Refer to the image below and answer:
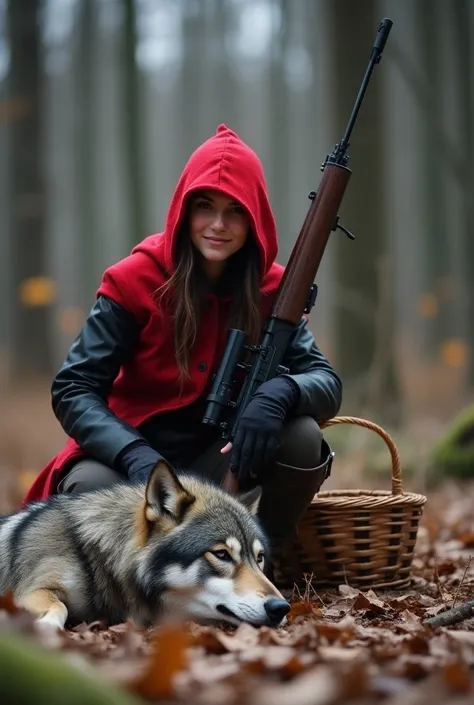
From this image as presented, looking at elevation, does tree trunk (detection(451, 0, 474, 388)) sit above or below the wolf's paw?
above

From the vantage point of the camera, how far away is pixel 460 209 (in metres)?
18.9

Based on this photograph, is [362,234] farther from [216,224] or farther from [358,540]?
[358,540]

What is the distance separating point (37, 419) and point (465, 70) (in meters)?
10.7

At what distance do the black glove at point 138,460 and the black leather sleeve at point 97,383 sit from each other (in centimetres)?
3

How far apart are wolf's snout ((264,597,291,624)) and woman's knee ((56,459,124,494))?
1079 millimetres

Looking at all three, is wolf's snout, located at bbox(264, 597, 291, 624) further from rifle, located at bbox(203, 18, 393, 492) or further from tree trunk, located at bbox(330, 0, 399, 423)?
tree trunk, located at bbox(330, 0, 399, 423)

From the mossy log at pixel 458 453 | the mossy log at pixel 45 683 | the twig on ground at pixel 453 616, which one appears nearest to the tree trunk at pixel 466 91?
the mossy log at pixel 458 453

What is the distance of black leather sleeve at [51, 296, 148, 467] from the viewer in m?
3.78

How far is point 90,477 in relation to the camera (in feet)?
12.6

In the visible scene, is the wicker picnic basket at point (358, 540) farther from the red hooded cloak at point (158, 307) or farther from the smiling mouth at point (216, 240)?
the smiling mouth at point (216, 240)

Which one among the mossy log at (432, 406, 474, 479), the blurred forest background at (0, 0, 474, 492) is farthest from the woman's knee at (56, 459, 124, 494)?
the blurred forest background at (0, 0, 474, 492)

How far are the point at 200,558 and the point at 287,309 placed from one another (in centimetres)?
A: 139

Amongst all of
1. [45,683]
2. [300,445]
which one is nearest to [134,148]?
[300,445]

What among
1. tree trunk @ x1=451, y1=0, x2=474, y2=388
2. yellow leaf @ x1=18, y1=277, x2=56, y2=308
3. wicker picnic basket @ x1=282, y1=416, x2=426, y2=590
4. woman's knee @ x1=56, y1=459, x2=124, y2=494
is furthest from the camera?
tree trunk @ x1=451, y1=0, x2=474, y2=388
